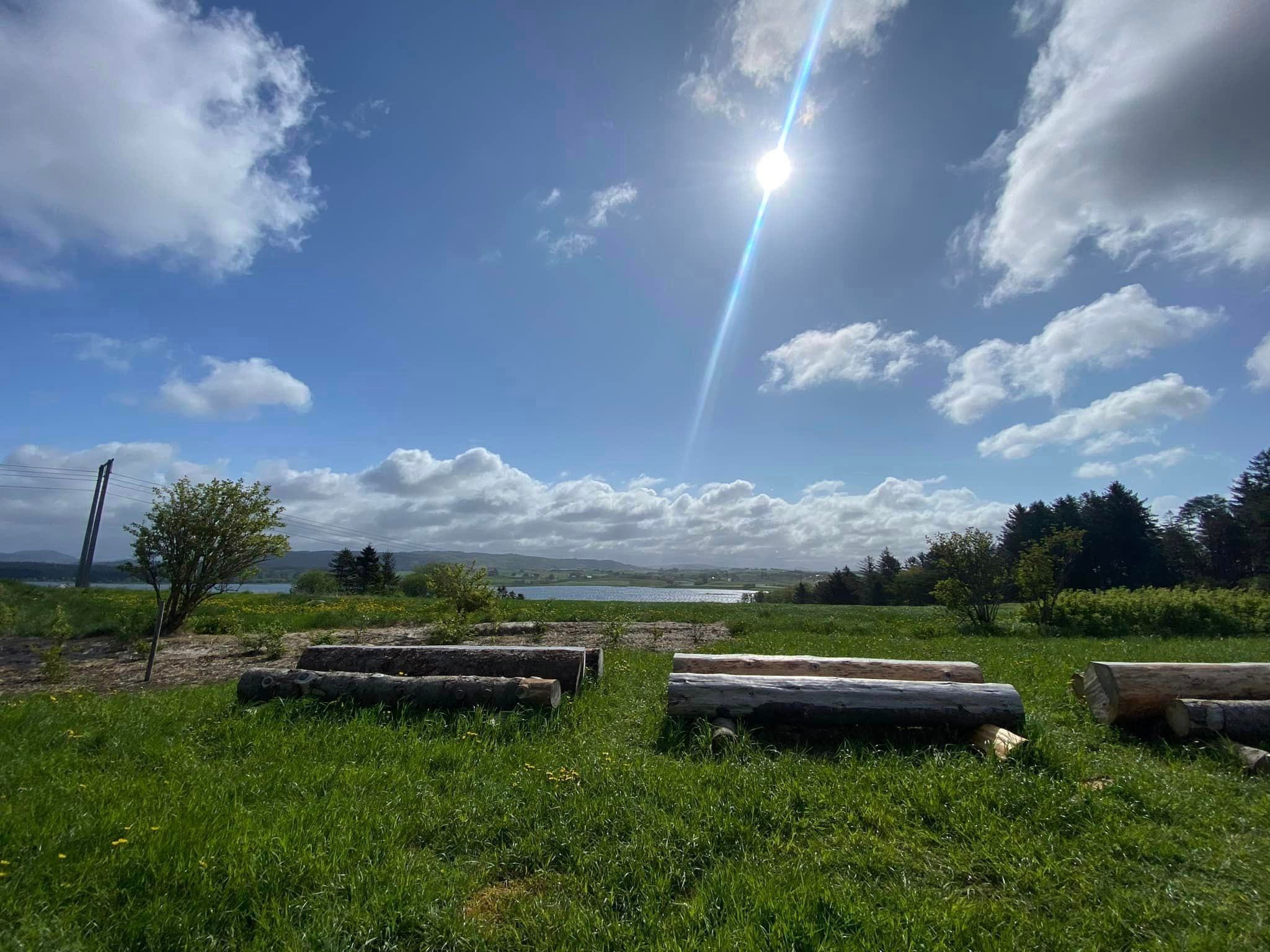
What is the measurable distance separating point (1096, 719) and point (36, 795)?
1021 cm

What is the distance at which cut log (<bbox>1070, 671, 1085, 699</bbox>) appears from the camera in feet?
23.7

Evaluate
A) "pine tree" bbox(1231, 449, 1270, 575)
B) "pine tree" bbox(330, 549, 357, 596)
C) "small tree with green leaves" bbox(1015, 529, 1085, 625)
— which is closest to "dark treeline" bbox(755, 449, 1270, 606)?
"pine tree" bbox(1231, 449, 1270, 575)

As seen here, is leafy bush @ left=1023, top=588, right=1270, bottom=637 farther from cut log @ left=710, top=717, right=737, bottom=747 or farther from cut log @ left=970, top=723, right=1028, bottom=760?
cut log @ left=710, top=717, right=737, bottom=747

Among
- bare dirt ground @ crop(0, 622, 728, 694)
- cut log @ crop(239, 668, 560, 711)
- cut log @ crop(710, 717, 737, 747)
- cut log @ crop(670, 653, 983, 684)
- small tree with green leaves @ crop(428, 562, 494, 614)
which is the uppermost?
small tree with green leaves @ crop(428, 562, 494, 614)

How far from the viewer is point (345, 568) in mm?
66812

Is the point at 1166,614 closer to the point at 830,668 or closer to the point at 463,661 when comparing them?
the point at 830,668

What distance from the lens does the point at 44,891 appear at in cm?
305

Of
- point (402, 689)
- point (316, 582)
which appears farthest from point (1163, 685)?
point (316, 582)

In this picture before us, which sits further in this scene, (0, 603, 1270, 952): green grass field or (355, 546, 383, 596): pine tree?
(355, 546, 383, 596): pine tree

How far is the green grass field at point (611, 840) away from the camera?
9.50 ft

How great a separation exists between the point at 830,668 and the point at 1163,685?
3453mm

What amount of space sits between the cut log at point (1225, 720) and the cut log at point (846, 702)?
152cm

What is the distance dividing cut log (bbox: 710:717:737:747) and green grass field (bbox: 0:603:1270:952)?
17 centimetres

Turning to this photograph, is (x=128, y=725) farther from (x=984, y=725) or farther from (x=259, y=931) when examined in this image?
(x=984, y=725)
